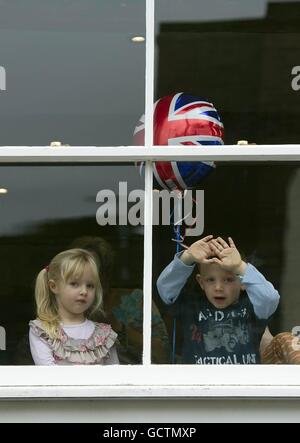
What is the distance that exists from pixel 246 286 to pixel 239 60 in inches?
31.4

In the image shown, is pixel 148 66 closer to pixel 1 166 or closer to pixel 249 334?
pixel 1 166

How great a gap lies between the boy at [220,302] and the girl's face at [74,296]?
0.25 meters

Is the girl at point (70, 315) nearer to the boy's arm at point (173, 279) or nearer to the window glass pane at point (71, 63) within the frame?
the boy's arm at point (173, 279)

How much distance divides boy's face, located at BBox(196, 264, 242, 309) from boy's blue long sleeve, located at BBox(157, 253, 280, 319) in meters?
0.04

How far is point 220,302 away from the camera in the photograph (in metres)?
3.42

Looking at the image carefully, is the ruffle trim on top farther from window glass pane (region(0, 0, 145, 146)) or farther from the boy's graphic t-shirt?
window glass pane (region(0, 0, 145, 146))

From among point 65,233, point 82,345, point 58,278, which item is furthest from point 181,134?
point 82,345

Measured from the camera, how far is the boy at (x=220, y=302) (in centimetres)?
340

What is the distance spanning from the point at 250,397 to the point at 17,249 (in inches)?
35.0

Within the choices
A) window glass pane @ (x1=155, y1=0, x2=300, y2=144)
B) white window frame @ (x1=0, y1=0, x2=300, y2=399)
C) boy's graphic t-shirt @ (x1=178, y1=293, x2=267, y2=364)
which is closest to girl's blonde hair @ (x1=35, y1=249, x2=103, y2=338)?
white window frame @ (x1=0, y1=0, x2=300, y2=399)

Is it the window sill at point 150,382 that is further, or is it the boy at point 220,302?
the boy at point 220,302

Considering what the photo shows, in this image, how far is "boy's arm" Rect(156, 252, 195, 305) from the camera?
339 centimetres

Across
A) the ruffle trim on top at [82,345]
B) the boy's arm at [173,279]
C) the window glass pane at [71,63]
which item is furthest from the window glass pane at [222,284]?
the window glass pane at [71,63]

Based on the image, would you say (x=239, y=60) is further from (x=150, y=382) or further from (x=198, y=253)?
(x=150, y=382)
